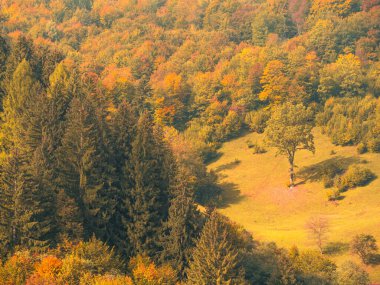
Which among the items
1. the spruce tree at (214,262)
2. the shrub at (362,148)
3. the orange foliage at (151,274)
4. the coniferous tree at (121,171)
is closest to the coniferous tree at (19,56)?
the coniferous tree at (121,171)

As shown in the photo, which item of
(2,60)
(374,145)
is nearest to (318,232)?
(374,145)

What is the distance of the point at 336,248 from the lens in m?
66.1

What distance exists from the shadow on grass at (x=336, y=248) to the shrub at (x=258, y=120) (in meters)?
59.0

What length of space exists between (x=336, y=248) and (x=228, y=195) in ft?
117

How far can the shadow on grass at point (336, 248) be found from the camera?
65.2 m

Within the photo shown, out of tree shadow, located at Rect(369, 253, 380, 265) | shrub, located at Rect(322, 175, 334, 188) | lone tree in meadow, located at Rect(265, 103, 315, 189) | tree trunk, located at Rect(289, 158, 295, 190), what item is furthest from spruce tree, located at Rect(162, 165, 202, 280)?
tree trunk, located at Rect(289, 158, 295, 190)

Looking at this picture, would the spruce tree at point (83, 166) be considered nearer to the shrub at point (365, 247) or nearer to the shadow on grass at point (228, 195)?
the shrub at point (365, 247)

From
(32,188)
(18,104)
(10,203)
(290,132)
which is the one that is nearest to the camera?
(10,203)

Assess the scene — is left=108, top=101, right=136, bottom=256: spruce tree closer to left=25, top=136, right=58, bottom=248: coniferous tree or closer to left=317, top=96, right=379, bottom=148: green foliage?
left=25, top=136, right=58, bottom=248: coniferous tree

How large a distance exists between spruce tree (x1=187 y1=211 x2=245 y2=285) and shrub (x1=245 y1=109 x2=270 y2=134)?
7795 cm

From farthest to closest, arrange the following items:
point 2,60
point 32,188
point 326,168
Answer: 1. point 326,168
2. point 2,60
3. point 32,188

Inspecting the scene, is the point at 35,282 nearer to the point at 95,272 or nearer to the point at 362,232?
the point at 95,272

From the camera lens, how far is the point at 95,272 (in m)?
45.1

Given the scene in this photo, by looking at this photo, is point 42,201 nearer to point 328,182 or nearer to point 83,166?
point 83,166
